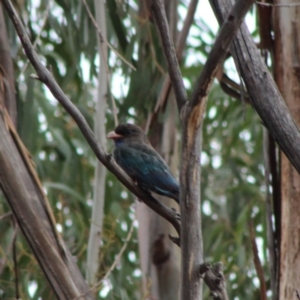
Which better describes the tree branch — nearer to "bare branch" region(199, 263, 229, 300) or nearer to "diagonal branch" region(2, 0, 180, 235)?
"bare branch" region(199, 263, 229, 300)

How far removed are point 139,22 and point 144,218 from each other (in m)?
1.16

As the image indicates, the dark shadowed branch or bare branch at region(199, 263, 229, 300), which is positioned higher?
the dark shadowed branch

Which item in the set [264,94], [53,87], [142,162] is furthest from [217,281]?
[142,162]

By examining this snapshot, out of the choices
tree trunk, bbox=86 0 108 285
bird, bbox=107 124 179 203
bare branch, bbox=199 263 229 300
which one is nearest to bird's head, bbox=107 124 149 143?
bird, bbox=107 124 179 203

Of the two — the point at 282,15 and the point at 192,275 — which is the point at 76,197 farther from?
the point at 192,275

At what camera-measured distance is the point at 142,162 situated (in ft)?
13.5

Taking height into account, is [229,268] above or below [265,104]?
below

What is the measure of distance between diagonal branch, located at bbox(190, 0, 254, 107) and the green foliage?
1390 millimetres

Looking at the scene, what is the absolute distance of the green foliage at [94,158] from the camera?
443 centimetres

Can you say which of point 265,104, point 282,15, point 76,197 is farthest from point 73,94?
point 265,104

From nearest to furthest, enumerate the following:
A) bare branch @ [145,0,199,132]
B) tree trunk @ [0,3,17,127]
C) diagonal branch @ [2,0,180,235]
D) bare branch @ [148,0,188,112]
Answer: bare branch @ [148,0,188,112], diagonal branch @ [2,0,180,235], tree trunk @ [0,3,17,127], bare branch @ [145,0,199,132]

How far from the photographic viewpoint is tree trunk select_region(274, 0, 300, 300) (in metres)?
3.13

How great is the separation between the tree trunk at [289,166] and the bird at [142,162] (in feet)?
2.30

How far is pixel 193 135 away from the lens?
2139 mm
